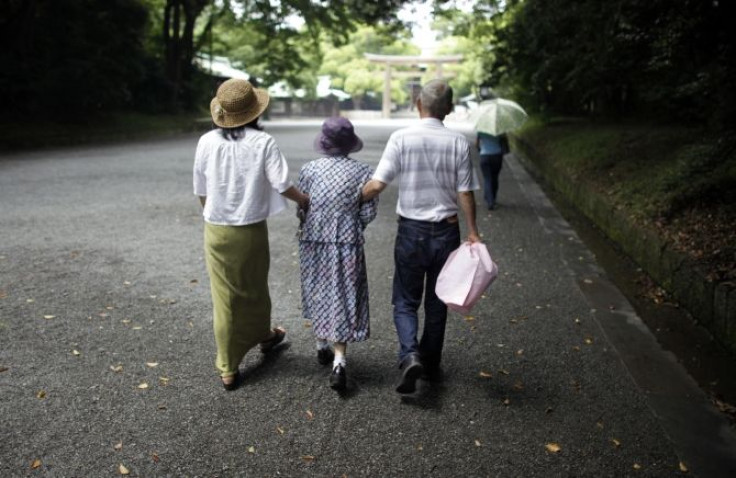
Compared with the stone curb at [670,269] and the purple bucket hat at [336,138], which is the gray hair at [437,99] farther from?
the stone curb at [670,269]

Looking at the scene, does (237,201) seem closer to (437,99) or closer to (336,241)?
(336,241)

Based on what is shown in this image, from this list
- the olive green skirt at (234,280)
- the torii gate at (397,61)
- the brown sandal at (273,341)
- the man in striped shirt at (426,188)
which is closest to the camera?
the man in striped shirt at (426,188)

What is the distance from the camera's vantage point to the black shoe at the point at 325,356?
158 inches

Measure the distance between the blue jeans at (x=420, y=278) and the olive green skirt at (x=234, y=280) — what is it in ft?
2.74

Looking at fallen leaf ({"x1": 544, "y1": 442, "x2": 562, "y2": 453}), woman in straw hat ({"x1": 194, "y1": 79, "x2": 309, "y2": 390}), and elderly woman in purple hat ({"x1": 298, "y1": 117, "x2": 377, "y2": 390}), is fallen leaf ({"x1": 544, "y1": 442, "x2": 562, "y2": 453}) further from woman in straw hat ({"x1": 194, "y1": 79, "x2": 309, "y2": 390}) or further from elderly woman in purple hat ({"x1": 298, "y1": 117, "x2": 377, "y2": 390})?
woman in straw hat ({"x1": 194, "y1": 79, "x2": 309, "y2": 390})

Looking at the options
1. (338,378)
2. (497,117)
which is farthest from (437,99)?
(497,117)

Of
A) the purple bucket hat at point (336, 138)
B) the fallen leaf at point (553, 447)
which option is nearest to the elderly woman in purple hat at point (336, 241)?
the purple bucket hat at point (336, 138)

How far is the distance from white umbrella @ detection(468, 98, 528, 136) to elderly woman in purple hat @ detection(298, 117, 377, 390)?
5.19m

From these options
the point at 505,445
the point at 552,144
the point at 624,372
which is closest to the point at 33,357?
the point at 505,445

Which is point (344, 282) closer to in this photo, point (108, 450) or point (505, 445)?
point (505, 445)

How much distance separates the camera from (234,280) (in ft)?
12.1

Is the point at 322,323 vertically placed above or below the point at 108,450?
above

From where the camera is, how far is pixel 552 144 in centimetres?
1487

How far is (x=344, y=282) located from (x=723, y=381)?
8.12 ft
